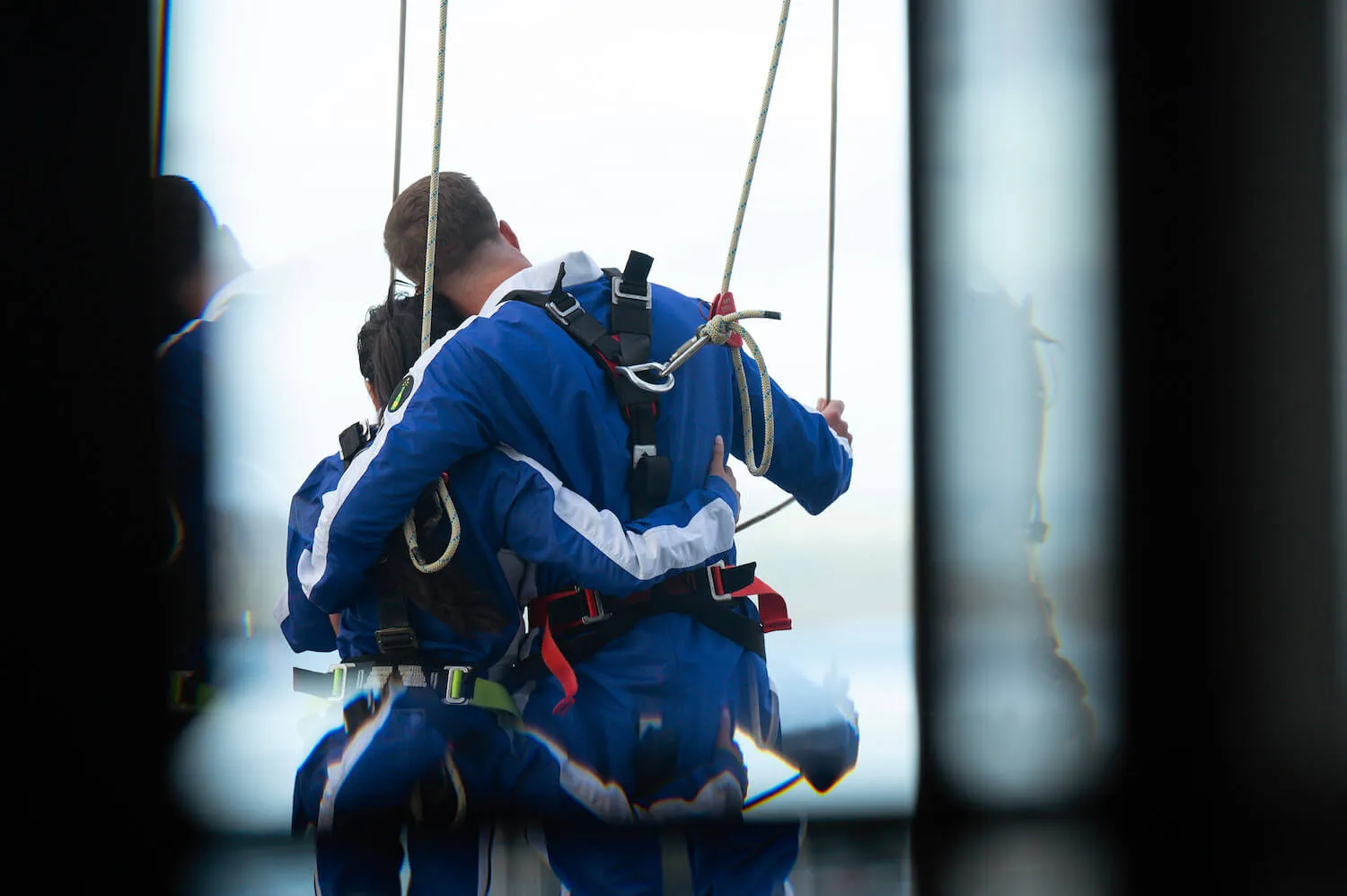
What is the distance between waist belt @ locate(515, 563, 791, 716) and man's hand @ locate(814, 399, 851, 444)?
0.94 ft

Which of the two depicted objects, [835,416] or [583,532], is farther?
[835,416]

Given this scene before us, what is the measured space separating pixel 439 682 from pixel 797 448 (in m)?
0.47

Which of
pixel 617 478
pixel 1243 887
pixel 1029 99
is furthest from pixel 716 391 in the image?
pixel 1243 887

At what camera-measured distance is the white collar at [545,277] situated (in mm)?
1056

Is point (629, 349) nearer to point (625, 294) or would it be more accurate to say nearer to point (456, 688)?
point (625, 294)

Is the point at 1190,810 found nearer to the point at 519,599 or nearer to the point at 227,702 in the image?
the point at 519,599

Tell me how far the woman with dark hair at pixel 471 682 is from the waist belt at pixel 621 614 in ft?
0.10

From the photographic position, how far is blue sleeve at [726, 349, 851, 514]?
46.6 inches

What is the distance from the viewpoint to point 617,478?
1028mm

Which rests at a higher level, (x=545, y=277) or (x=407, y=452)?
(x=545, y=277)

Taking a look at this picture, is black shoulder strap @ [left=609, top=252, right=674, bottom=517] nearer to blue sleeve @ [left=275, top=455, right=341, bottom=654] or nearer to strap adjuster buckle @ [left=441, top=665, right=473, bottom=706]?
strap adjuster buckle @ [left=441, top=665, right=473, bottom=706]

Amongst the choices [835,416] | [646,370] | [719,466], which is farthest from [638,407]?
[835,416]

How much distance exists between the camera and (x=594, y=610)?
102cm

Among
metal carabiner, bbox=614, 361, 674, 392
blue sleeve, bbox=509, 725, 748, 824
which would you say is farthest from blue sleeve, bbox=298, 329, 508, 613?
blue sleeve, bbox=509, 725, 748, 824
